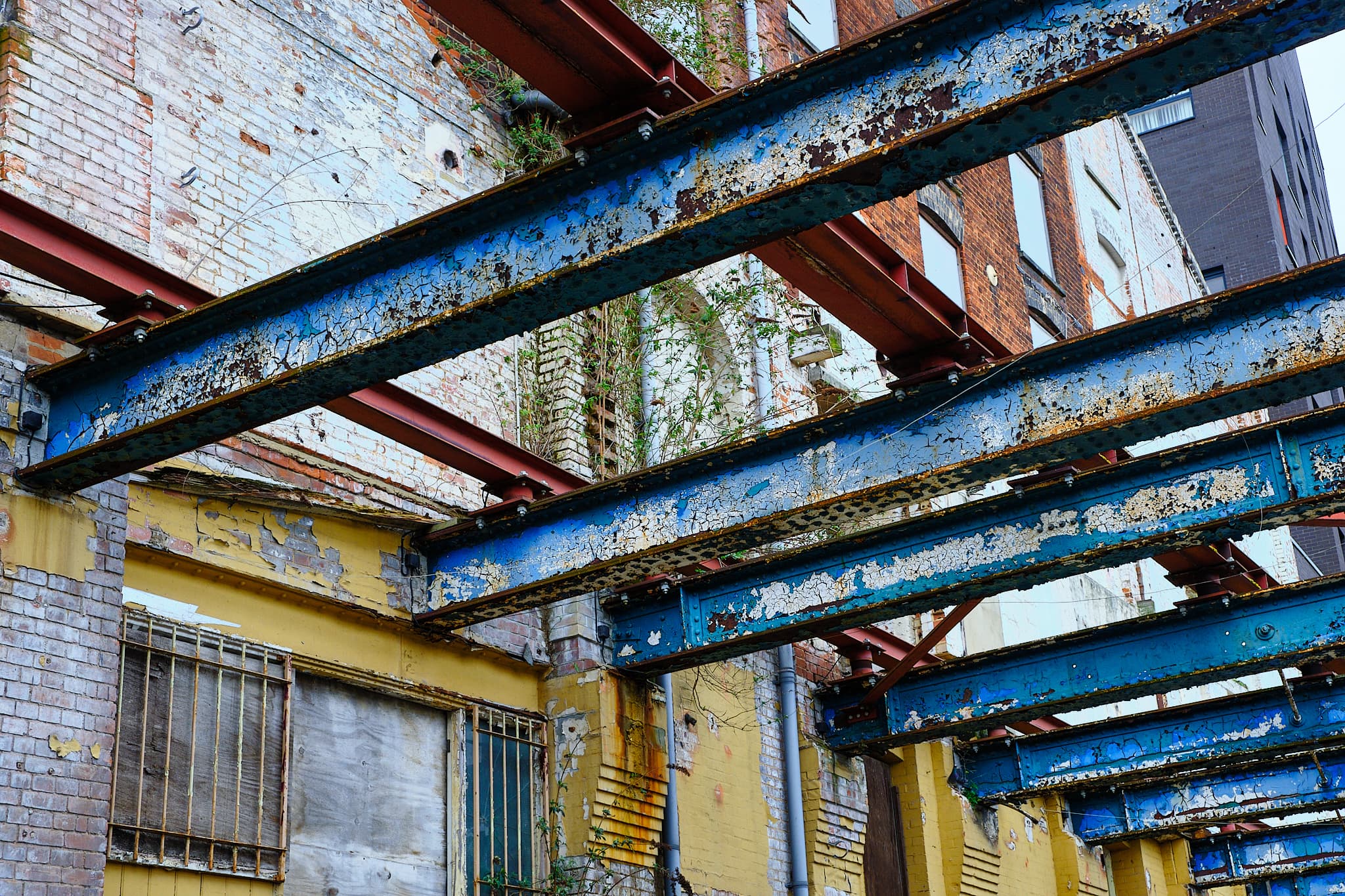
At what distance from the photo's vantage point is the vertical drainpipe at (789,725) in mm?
12094

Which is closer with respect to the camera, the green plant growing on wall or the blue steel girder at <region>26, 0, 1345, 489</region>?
Answer: the blue steel girder at <region>26, 0, 1345, 489</region>

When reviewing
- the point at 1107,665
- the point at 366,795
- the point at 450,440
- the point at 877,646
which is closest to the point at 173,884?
the point at 366,795

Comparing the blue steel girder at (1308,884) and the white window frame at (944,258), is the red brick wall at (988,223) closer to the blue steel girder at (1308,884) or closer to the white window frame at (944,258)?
the white window frame at (944,258)

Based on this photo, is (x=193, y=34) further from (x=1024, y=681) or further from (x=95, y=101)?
(x=1024, y=681)

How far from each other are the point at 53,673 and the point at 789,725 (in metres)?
6.86

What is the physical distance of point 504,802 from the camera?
32.8ft

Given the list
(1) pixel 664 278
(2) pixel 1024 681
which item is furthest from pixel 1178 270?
(1) pixel 664 278

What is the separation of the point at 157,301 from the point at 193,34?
3.16 m

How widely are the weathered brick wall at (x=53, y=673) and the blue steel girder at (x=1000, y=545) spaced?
4.28m

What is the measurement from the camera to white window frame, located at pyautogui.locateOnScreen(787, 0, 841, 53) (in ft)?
52.5

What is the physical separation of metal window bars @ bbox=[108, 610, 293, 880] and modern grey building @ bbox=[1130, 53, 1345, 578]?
33.7 m

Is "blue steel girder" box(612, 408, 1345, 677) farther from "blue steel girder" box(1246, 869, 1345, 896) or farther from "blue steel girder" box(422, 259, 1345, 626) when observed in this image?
"blue steel girder" box(1246, 869, 1345, 896)

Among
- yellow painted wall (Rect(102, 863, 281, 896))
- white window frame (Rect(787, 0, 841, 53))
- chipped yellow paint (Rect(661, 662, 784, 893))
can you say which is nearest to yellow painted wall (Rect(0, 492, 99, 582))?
yellow painted wall (Rect(102, 863, 281, 896))

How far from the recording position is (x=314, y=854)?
8.51 metres
